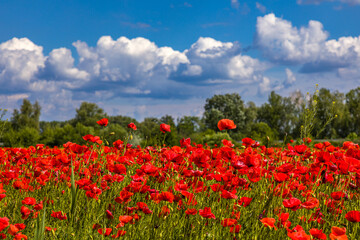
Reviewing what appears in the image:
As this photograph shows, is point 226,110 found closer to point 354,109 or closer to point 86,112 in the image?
point 354,109

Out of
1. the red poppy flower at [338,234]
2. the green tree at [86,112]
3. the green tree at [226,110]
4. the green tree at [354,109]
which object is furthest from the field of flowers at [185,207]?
the green tree at [86,112]

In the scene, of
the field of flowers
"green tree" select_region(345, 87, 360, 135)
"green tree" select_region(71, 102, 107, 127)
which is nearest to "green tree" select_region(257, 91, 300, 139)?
"green tree" select_region(345, 87, 360, 135)

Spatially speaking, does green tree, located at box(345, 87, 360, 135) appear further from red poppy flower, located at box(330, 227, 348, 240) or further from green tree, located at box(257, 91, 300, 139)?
red poppy flower, located at box(330, 227, 348, 240)

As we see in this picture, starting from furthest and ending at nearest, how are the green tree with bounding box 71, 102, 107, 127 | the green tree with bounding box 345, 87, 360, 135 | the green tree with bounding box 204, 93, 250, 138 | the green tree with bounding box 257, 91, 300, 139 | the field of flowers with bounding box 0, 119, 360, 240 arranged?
the green tree with bounding box 71, 102, 107, 127 → the green tree with bounding box 257, 91, 300, 139 → the green tree with bounding box 345, 87, 360, 135 → the green tree with bounding box 204, 93, 250, 138 → the field of flowers with bounding box 0, 119, 360, 240

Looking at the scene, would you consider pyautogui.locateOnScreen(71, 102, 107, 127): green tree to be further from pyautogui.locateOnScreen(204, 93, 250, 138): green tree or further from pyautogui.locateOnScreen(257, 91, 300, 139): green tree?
pyautogui.locateOnScreen(257, 91, 300, 139): green tree

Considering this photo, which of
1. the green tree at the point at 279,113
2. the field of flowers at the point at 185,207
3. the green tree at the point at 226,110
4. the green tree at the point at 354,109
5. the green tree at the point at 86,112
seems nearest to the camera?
the field of flowers at the point at 185,207

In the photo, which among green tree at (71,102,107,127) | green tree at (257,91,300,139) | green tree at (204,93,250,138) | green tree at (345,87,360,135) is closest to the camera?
green tree at (204,93,250,138)

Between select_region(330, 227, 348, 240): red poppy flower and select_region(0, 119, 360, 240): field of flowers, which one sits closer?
select_region(330, 227, 348, 240): red poppy flower

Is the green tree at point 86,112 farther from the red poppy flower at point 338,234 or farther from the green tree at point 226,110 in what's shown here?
the red poppy flower at point 338,234

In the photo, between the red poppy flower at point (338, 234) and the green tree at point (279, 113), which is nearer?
the red poppy flower at point (338, 234)

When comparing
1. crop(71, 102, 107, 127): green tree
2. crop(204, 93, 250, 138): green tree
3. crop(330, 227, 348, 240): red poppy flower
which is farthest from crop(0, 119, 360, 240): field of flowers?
crop(71, 102, 107, 127): green tree

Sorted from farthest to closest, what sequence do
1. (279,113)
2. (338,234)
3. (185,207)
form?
(279,113) < (185,207) < (338,234)

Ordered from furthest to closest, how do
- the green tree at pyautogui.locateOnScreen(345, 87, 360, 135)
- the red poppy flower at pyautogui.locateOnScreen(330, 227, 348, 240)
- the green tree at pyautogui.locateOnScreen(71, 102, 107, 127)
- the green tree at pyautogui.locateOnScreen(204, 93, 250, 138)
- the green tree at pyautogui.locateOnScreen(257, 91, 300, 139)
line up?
the green tree at pyautogui.locateOnScreen(71, 102, 107, 127), the green tree at pyautogui.locateOnScreen(257, 91, 300, 139), the green tree at pyautogui.locateOnScreen(345, 87, 360, 135), the green tree at pyautogui.locateOnScreen(204, 93, 250, 138), the red poppy flower at pyautogui.locateOnScreen(330, 227, 348, 240)

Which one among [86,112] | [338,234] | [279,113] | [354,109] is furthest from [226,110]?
[338,234]
